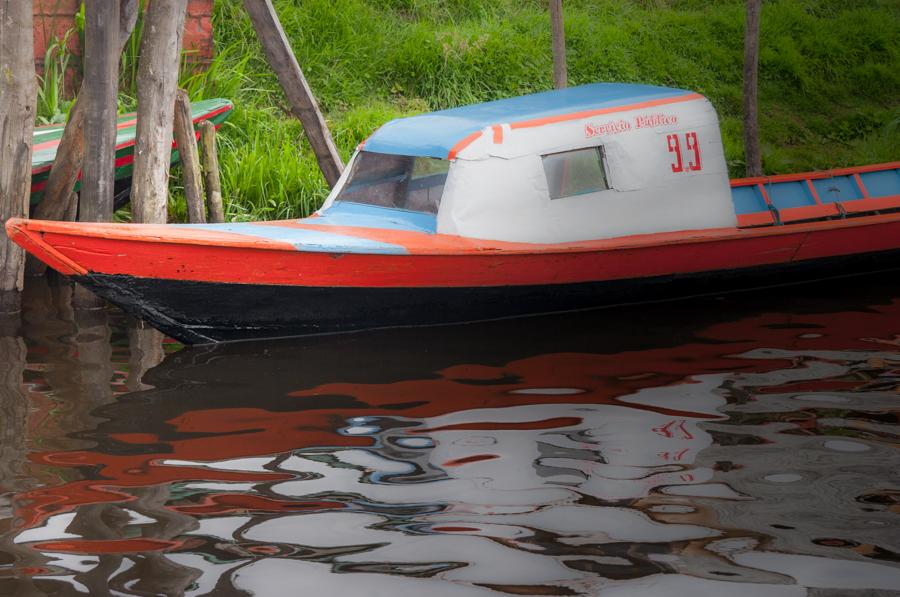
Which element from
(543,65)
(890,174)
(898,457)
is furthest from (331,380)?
(543,65)

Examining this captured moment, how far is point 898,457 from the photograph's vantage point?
15.9 ft

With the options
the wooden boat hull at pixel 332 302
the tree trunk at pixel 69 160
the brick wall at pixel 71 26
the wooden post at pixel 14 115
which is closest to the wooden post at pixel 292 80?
the tree trunk at pixel 69 160

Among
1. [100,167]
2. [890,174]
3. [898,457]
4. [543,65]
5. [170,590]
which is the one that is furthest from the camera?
[543,65]

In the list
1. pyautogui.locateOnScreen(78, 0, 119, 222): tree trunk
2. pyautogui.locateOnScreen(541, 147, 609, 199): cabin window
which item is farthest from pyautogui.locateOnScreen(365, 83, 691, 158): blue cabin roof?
pyautogui.locateOnScreen(78, 0, 119, 222): tree trunk

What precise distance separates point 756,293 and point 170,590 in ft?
19.0

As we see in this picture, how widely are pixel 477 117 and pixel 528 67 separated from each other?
197 inches

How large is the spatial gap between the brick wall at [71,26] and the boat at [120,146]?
1051 mm

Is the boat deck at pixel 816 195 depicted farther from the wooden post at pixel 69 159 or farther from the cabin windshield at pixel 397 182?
the wooden post at pixel 69 159

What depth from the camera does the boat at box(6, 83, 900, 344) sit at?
645 cm

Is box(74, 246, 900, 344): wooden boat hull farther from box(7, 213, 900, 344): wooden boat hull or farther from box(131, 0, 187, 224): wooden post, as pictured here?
box(131, 0, 187, 224): wooden post

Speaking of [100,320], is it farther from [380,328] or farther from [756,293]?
[756,293]

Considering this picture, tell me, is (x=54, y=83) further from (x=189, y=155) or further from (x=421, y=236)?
(x=421, y=236)

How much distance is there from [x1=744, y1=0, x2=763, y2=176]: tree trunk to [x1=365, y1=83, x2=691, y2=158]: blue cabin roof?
2462 millimetres

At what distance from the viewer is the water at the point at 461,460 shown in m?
3.79
